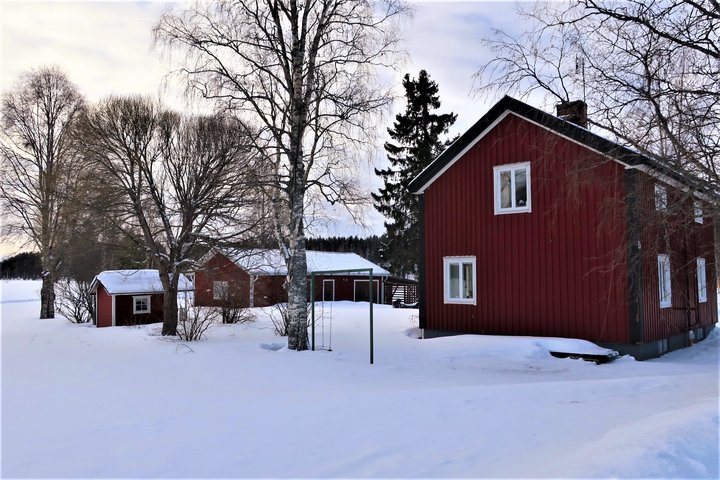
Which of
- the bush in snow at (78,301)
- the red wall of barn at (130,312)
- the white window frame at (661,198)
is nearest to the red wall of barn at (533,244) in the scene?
the white window frame at (661,198)

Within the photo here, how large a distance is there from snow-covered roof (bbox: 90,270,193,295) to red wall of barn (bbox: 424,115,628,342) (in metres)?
15.9

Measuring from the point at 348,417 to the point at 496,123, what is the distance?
34.3 feet

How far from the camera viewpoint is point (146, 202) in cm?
1755

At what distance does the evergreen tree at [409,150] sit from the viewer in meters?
32.6

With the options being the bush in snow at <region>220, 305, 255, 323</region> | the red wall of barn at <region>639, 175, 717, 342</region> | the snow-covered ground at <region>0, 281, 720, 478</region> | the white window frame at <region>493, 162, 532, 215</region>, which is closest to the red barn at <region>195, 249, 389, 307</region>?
the bush in snow at <region>220, 305, 255, 323</region>

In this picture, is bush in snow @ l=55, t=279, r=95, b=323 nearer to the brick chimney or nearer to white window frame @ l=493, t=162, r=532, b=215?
white window frame @ l=493, t=162, r=532, b=215

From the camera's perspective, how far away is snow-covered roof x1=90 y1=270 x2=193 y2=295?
26.3 m

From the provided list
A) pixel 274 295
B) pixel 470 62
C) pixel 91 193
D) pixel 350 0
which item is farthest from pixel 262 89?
pixel 274 295

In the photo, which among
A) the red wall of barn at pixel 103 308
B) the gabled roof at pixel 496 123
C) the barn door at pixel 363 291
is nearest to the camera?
the gabled roof at pixel 496 123

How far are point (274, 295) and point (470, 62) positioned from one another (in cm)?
2656

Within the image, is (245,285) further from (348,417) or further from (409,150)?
(348,417)

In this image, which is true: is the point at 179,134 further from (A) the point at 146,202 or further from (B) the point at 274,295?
(B) the point at 274,295

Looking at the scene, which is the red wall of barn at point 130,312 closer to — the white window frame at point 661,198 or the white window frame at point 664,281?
the white window frame at point 664,281

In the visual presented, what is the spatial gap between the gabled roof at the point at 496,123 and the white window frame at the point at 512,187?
1146 millimetres
